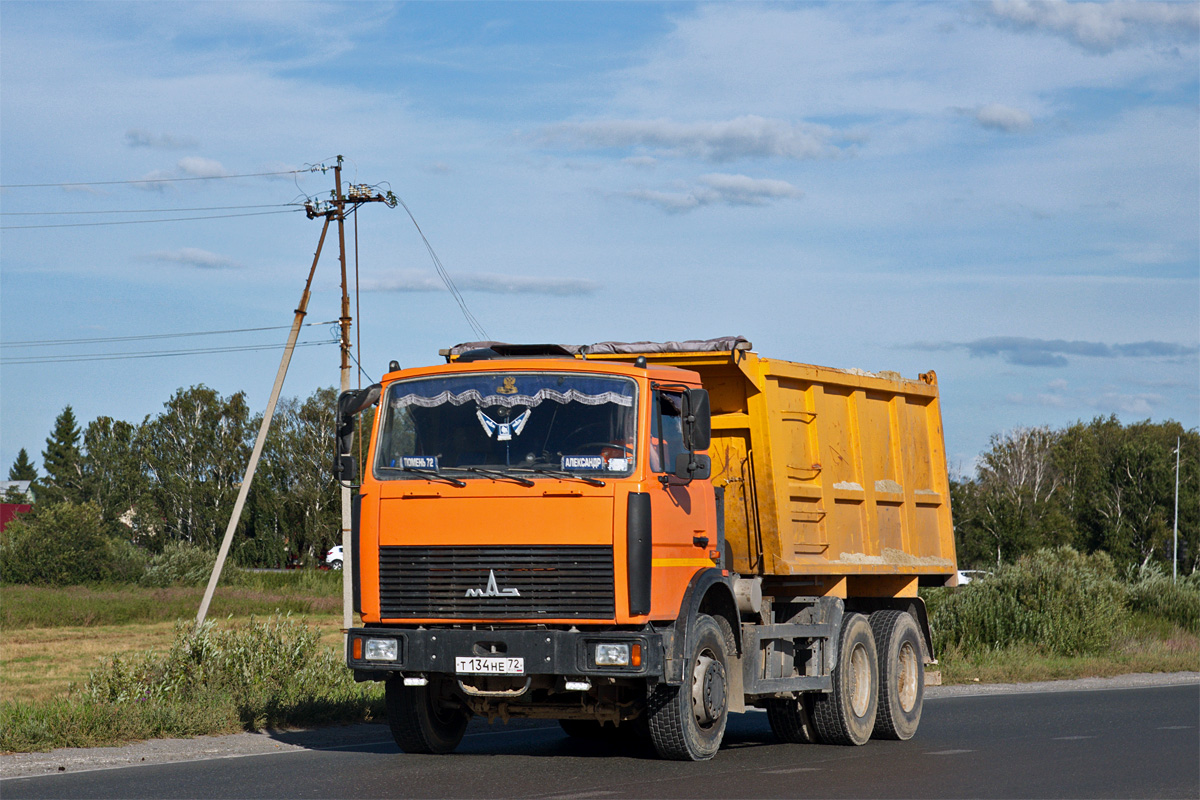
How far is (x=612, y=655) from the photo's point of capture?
9484 millimetres

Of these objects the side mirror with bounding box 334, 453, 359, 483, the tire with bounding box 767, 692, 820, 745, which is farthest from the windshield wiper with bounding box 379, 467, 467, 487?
the tire with bounding box 767, 692, 820, 745

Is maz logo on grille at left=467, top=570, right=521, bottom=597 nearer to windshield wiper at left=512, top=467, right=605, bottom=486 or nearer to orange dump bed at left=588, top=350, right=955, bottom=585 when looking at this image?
windshield wiper at left=512, top=467, right=605, bottom=486

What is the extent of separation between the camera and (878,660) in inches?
527

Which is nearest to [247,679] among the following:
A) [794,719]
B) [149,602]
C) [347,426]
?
[347,426]

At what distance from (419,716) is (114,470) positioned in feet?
288

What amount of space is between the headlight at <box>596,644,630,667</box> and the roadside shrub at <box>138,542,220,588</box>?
55052 mm

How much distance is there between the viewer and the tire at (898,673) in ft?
43.6

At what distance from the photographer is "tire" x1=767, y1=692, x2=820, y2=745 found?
1266 centimetres

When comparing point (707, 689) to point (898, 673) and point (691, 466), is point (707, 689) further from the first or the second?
point (898, 673)

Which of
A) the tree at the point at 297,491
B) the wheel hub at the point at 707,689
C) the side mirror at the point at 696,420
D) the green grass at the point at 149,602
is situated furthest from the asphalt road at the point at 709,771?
the tree at the point at 297,491

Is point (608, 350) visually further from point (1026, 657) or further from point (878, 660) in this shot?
point (1026, 657)

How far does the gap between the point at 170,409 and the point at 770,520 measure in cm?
8455

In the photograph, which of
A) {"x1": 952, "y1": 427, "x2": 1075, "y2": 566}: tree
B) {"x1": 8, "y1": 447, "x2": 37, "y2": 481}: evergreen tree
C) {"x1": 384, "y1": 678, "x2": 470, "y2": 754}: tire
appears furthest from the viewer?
{"x1": 8, "y1": 447, "x2": 37, "y2": 481}: evergreen tree

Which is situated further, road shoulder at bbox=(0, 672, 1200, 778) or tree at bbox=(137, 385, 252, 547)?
tree at bbox=(137, 385, 252, 547)
